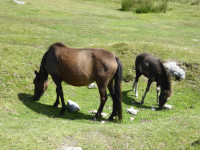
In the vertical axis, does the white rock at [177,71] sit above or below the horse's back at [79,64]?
below

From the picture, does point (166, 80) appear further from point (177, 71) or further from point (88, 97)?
point (88, 97)

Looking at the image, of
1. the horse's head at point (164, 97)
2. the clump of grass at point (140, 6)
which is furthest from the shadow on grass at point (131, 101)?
the clump of grass at point (140, 6)

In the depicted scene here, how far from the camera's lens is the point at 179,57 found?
14523mm

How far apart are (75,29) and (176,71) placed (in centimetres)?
1133

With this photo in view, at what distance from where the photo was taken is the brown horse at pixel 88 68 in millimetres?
8602

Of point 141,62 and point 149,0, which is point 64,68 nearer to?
point 141,62

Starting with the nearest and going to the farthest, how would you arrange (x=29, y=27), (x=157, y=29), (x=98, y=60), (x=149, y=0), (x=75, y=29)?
(x=98, y=60)
(x=29, y=27)
(x=75, y=29)
(x=157, y=29)
(x=149, y=0)

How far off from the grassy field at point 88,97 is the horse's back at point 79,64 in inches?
53.1

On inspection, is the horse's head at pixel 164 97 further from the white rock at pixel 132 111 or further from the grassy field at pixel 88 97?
the white rock at pixel 132 111

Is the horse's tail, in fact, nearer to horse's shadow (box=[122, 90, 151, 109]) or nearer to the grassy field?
the grassy field

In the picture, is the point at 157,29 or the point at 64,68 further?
the point at 157,29

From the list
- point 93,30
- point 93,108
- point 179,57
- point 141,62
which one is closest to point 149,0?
point 93,30

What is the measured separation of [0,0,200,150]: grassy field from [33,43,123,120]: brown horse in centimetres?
110

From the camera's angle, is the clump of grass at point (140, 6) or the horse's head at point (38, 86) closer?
the horse's head at point (38, 86)
